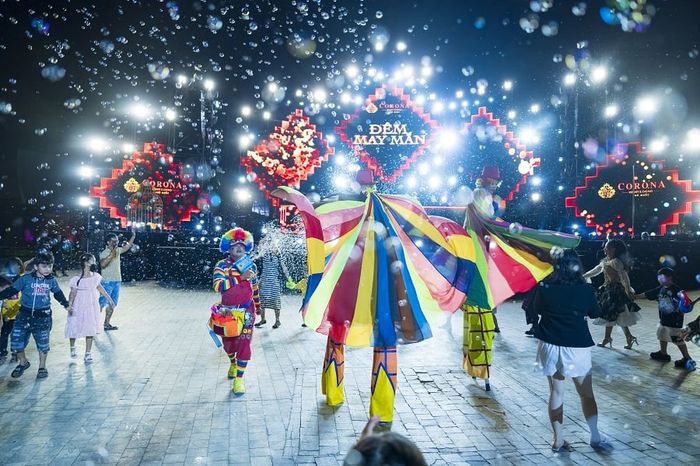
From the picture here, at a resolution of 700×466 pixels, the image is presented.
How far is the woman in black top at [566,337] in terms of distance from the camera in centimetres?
400

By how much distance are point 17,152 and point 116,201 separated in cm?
1123

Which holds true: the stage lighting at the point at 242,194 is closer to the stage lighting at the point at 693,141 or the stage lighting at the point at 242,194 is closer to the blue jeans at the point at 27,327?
the blue jeans at the point at 27,327

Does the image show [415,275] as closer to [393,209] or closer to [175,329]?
[393,209]

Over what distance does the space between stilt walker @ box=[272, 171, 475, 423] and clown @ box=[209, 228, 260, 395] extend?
145 cm

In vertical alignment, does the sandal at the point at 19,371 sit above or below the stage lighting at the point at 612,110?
below

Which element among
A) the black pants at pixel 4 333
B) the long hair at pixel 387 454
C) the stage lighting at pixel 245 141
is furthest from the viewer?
the stage lighting at pixel 245 141

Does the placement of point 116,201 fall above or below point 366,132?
below

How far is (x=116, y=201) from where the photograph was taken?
68.6 feet

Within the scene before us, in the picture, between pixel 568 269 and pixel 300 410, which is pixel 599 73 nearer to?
pixel 568 269

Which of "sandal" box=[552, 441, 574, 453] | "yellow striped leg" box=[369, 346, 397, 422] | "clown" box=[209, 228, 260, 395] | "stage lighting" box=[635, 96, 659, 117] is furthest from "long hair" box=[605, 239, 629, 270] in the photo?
"stage lighting" box=[635, 96, 659, 117]

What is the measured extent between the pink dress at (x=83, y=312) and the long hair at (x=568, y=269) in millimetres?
6521

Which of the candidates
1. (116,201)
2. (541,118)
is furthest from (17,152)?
(541,118)

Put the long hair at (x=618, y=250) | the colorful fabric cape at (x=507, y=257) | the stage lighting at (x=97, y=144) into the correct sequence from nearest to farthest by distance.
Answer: the colorful fabric cape at (x=507, y=257)
the long hair at (x=618, y=250)
the stage lighting at (x=97, y=144)

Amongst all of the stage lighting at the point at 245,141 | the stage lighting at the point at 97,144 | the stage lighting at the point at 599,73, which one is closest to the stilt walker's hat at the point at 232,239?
the stage lighting at the point at 245,141
